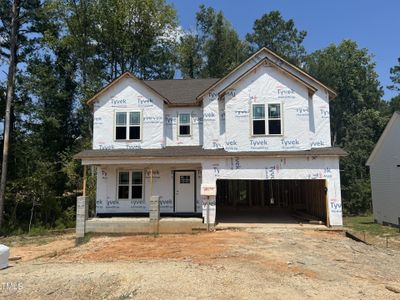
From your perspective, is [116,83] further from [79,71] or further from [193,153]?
[79,71]

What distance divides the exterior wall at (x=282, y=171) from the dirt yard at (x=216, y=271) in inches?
90.9

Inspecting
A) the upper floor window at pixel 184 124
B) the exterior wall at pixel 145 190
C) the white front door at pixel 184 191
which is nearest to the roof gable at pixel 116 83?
the upper floor window at pixel 184 124

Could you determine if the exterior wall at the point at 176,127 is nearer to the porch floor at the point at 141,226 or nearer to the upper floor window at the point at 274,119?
the upper floor window at the point at 274,119

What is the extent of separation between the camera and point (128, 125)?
64.1 ft

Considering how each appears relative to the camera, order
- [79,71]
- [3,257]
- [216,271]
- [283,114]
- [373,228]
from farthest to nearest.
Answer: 1. [79,71]
2. [373,228]
3. [283,114]
4. [3,257]
5. [216,271]

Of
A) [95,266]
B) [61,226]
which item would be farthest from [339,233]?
[61,226]

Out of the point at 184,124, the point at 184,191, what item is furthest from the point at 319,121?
the point at 184,191

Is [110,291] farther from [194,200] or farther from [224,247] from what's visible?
[194,200]

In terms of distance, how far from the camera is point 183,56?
131 feet

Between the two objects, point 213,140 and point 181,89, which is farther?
point 181,89

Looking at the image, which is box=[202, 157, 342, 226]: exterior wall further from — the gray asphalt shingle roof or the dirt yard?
the gray asphalt shingle roof

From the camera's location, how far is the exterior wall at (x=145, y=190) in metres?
19.3

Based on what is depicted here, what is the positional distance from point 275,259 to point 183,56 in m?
32.5

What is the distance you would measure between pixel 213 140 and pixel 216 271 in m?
10.2
